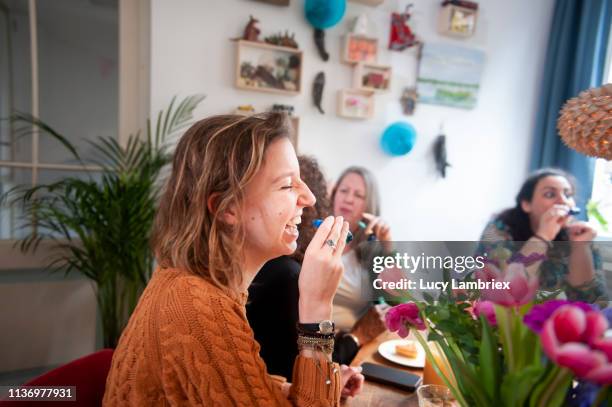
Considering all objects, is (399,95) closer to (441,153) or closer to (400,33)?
(400,33)

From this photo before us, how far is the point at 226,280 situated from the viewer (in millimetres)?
780

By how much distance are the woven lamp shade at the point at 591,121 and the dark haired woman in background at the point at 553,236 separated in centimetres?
26

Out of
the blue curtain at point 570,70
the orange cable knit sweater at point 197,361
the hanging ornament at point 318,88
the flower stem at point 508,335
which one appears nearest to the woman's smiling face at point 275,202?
the orange cable knit sweater at point 197,361

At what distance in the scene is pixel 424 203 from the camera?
9.02ft

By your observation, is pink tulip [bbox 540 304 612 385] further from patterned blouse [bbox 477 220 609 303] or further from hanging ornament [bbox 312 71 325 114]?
hanging ornament [bbox 312 71 325 114]

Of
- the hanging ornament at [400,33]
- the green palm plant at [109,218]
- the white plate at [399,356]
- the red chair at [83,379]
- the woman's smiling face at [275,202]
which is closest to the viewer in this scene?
the woman's smiling face at [275,202]

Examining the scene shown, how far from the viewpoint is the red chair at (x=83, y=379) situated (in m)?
0.83

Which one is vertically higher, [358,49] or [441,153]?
[358,49]

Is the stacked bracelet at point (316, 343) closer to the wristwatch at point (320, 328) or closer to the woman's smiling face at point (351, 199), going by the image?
the wristwatch at point (320, 328)

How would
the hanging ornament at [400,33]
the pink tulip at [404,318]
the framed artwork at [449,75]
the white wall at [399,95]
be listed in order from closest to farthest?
the pink tulip at [404,318], the white wall at [399,95], the hanging ornament at [400,33], the framed artwork at [449,75]

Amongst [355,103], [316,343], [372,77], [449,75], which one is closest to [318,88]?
[355,103]

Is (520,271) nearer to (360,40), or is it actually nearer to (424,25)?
(360,40)

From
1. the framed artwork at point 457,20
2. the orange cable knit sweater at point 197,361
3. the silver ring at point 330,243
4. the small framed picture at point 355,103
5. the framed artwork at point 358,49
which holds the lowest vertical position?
the orange cable knit sweater at point 197,361

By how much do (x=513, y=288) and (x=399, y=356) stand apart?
767 mm
